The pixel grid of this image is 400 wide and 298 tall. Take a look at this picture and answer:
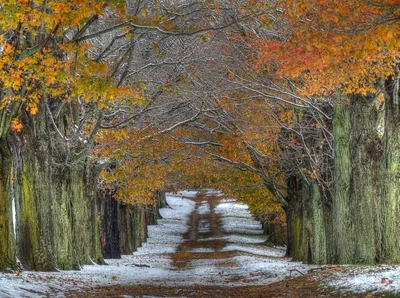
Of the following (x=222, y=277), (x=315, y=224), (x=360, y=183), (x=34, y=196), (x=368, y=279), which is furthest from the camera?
(x=315, y=224)

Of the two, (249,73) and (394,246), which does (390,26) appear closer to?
(394,246)

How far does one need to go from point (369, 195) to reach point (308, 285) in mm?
3401

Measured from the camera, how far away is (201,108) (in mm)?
26141

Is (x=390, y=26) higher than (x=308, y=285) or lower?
higher

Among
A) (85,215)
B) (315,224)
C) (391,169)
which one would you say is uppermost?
(391,169)

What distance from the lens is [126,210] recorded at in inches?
1773

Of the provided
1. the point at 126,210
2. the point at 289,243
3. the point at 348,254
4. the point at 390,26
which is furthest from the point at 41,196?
the point at 126,210

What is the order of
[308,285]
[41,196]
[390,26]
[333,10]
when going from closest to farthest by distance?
[390,26] < [333,10] < [308,285] < [41,196]

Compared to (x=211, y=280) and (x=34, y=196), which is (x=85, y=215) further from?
(x=34, y=196)

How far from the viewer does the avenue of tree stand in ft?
48.3

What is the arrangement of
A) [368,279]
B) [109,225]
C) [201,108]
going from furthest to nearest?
[109,225], [201,108], [368,279]

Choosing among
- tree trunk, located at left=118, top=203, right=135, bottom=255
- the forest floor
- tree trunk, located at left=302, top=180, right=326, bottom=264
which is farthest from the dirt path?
tree trunk, located at left=118, top=203, right=135, bottom=255

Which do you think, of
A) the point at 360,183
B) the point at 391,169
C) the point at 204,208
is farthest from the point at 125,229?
the point at 204,208

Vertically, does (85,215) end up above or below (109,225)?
above
